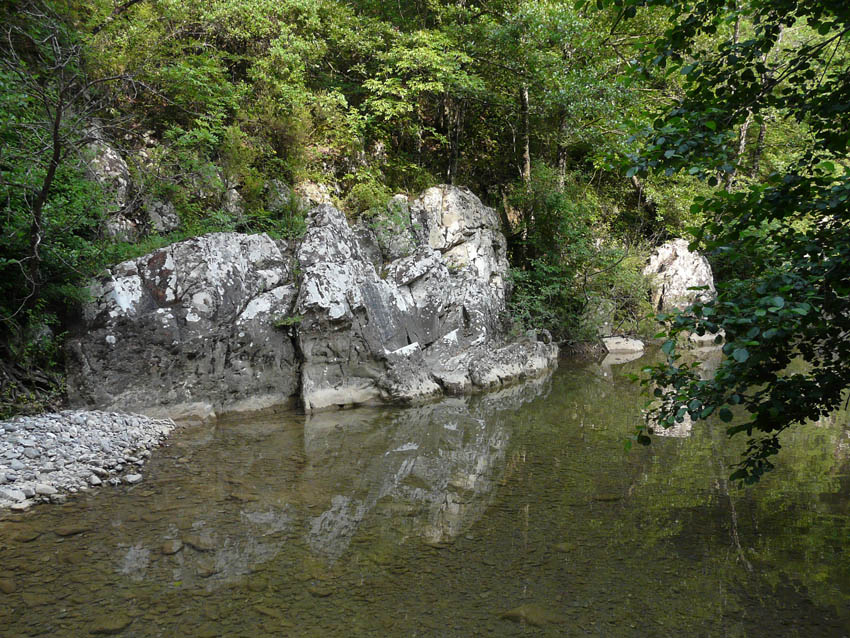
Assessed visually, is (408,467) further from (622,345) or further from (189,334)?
(622,345)

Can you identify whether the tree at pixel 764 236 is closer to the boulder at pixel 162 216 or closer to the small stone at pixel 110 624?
the small stone at pixel 110 624

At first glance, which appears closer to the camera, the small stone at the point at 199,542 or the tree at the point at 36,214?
the small stone at the point at 199,542

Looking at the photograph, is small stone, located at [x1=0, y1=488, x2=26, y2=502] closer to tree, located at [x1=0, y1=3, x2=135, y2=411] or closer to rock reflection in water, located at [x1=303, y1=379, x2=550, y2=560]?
tree, located at [x1=0, y1=3, x2=135, y2=411]

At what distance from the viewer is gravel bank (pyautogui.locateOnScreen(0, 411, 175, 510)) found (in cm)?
586

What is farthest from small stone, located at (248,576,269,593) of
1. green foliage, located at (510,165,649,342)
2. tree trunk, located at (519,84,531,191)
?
tree trunk, located at (519,84,531,191)

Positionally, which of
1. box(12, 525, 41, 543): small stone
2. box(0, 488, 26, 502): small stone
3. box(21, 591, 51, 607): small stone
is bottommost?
box(21, 591, 51, 607): small stone

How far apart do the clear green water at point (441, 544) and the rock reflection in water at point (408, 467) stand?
0.13 feet

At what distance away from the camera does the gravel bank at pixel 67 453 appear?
5863mm

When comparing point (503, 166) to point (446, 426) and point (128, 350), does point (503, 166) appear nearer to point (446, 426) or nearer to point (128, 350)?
point (446, 426)

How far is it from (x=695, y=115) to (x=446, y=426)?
6.98 m

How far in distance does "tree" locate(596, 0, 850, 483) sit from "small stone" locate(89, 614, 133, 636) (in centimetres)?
416

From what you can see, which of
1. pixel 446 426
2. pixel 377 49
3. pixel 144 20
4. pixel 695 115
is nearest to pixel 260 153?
pixel 144 20

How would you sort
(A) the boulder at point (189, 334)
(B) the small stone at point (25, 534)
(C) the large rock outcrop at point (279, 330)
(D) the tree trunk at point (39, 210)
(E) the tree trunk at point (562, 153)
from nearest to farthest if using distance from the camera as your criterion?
(B) the small stone at point (25, 534) < (D) the tree trunk at point (39, 210) < (A) the boulder at point (189, 334) < (C) the large rock outcrop at point (279, 330) < (E) the tree trunk at point (562, 153)

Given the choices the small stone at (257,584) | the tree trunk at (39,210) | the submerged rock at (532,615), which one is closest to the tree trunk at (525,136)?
the tree trunk at (39,210)
